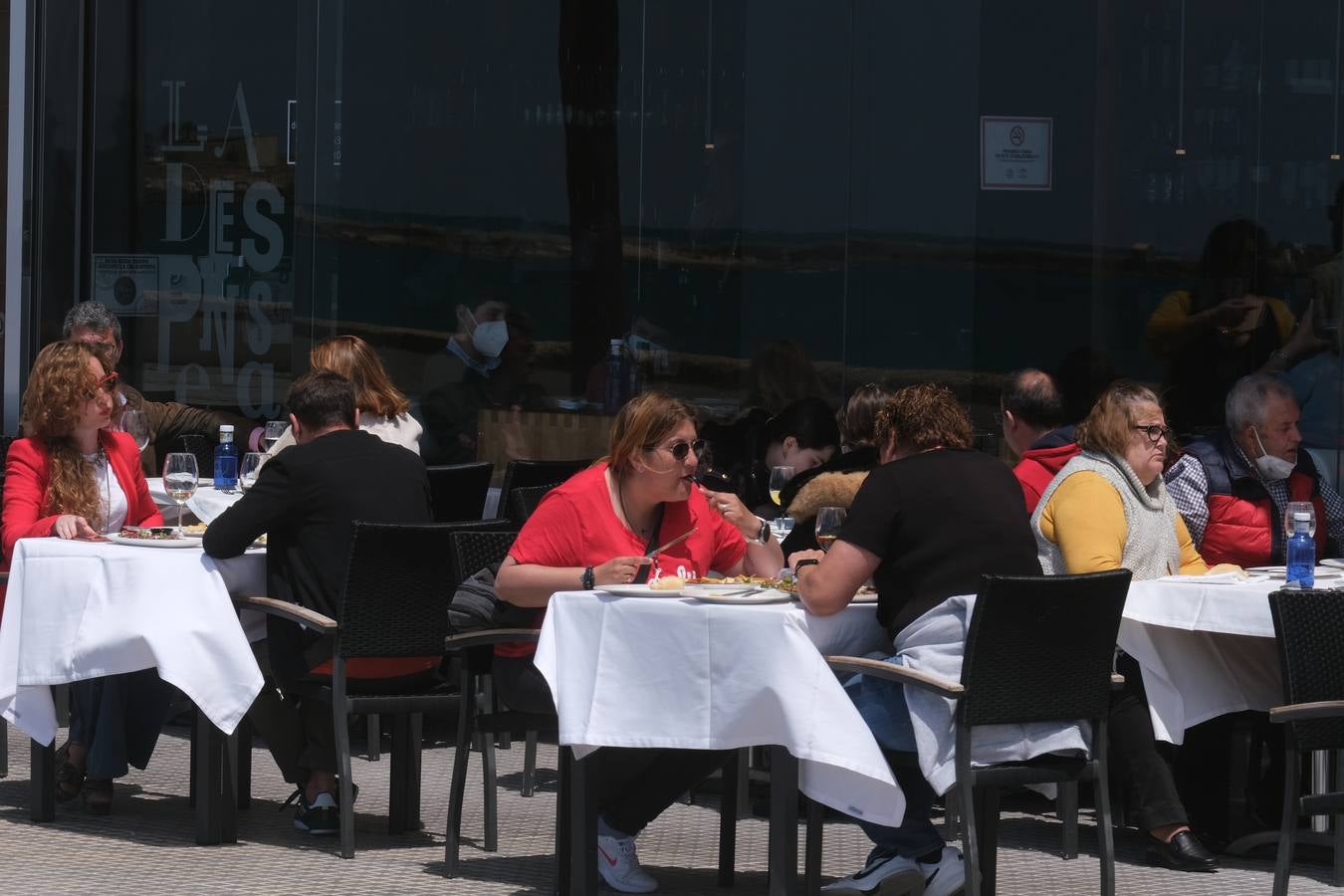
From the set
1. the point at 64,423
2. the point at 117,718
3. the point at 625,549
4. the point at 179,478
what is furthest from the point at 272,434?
the point at 625,549

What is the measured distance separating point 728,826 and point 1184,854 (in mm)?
1307

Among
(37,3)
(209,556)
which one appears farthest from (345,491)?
(37,3)

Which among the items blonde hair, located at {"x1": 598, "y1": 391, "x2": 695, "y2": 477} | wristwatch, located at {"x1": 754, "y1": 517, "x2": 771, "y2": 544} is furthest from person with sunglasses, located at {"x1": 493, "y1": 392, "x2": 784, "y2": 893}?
wristwatch, located at {"x1": 754, "y1": 517, "x2": 771, "y2": 544}

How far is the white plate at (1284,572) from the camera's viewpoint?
6.00 meters

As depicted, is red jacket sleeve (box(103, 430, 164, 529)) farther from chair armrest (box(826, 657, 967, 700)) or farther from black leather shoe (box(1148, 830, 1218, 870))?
black leather shoe (box(1148, 830, 1218, 870))

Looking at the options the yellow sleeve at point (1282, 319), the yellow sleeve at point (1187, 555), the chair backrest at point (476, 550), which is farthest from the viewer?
the yellow sleeve at point (1282, 319)

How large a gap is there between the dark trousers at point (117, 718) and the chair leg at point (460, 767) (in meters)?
1.29

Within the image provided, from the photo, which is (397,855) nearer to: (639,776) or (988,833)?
(639,776)

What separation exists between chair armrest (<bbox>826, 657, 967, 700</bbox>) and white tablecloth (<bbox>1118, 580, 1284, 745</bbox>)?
122cm

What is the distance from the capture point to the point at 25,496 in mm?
6273

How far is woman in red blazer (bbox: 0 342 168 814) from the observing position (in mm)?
6234

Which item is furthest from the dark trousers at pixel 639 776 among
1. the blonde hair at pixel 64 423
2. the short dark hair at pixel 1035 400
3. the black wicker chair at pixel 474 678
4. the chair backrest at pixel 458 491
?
the chair backrest at pixel 458 491

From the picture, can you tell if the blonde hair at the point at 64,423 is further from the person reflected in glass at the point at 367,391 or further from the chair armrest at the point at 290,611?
the person reflected in glass at the point at 367,391

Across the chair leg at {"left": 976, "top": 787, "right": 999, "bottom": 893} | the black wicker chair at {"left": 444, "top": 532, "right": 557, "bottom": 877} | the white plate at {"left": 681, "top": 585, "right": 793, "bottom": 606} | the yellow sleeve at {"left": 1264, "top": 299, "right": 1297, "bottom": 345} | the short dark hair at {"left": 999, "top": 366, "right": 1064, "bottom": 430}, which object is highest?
the yellow sleeve at {"left": 1264, "top": 299, "right": 1297, "bottom": 345}
